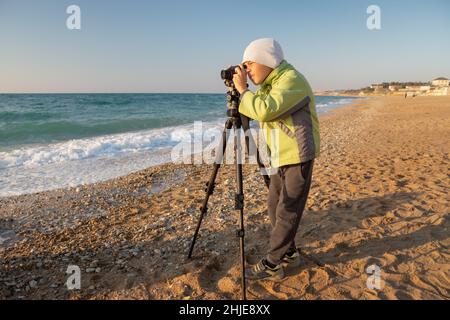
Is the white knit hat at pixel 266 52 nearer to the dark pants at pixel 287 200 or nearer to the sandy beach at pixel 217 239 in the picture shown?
the dark pants at pixel 287 200

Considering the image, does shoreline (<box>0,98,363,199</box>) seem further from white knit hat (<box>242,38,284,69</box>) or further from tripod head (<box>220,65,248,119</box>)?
white knit hat (<box>242,38,284,69</box>)

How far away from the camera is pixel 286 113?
2396mm

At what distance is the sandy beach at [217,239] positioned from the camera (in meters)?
2.83

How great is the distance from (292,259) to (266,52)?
1977 mm

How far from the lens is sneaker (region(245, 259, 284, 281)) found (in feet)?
9.48

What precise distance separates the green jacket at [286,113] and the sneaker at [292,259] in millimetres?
1002

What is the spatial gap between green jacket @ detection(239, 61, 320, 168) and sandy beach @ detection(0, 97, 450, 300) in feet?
4.16

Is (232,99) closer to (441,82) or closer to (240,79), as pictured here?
(240,79)
